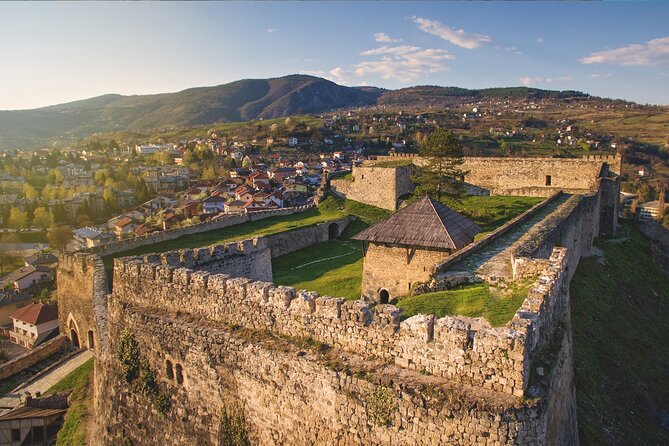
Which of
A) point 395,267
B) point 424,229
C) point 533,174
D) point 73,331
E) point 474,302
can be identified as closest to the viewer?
point 474,302

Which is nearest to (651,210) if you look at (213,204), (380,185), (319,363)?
(380,185)

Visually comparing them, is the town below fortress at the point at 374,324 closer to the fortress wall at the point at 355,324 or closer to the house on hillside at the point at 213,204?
the fortress wall at the point at 355,324

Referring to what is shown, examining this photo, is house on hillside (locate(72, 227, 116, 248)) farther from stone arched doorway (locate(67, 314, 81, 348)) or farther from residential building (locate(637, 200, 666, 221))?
residential building (locate(637, 200, 666, 221))

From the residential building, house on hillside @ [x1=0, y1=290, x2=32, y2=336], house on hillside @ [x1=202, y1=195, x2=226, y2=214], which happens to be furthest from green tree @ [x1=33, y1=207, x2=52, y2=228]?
the residential building

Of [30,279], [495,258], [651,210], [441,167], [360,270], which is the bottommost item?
[30,279]

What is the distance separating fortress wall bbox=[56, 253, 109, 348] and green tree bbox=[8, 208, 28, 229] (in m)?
65.4

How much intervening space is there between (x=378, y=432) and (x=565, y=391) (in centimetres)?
353

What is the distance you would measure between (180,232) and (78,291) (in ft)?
21.2

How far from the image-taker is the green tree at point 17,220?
7794 cm

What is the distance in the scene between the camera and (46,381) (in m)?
20.8

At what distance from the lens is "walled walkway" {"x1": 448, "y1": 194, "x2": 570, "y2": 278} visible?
12242 millimetres

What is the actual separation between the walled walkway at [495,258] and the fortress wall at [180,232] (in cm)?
1770

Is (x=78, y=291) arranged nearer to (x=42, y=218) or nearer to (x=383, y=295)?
(x=383, y=295)

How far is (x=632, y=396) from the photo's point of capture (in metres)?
14.5
